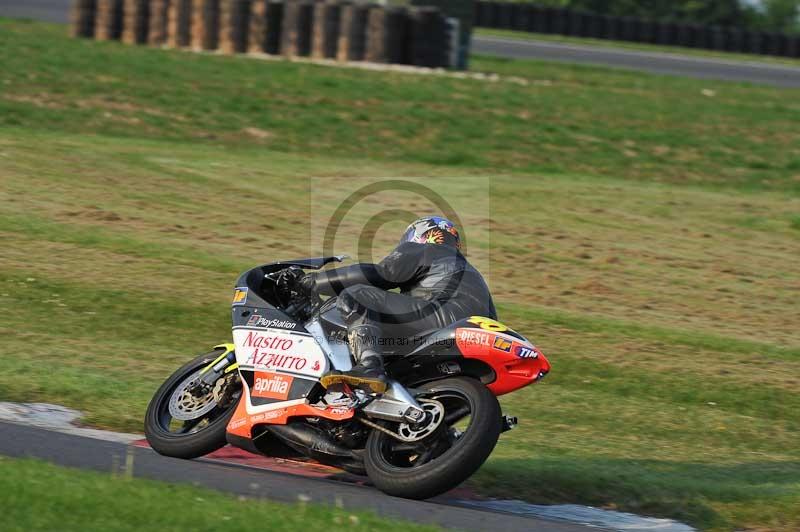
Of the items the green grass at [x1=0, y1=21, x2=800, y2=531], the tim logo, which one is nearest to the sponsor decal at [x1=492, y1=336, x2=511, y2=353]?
the green grass at [x1=0, y1=21, x2=800, y2=531]

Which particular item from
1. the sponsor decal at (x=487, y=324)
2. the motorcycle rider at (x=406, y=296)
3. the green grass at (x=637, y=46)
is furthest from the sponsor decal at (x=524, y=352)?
the green grass at (x=637, y=46)

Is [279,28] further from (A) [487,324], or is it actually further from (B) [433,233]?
(A) [487,324]

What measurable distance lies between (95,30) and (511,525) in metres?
23.0

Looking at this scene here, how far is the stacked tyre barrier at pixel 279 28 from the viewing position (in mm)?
26438

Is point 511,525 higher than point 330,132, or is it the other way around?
point 330,132

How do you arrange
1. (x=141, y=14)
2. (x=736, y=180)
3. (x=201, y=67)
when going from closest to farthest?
(x=736, y=180), (x=201, y=67), (x=141, y=14)

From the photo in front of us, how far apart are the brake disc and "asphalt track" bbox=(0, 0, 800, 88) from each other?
2641cm

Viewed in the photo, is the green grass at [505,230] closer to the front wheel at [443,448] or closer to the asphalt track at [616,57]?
the front wheel at [443,448]

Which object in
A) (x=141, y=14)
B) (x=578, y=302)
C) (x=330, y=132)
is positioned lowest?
(x=578, y=302)

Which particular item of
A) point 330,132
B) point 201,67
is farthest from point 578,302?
point 201,67

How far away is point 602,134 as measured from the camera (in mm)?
22375

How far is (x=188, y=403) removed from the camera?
7.72 meters

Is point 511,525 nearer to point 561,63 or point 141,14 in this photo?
point 141,14

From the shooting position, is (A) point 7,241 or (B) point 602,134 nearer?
(A) point 7,241
